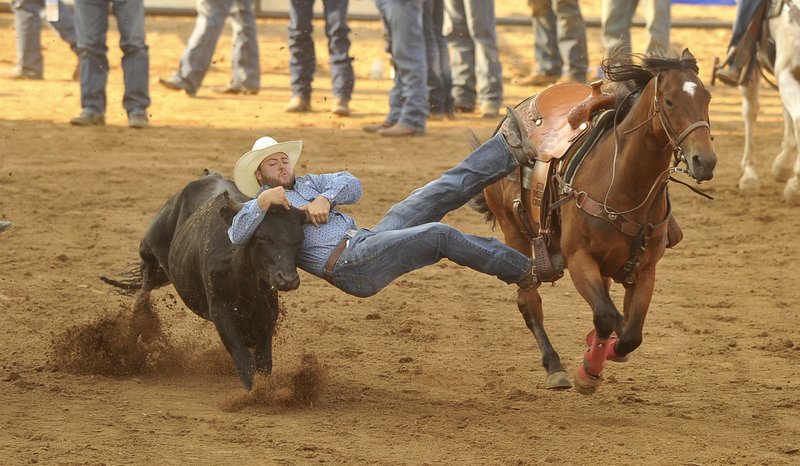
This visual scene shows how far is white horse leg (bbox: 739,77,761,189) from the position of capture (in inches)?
470

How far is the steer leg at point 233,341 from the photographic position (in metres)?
6.23

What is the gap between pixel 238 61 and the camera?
16.0 meters

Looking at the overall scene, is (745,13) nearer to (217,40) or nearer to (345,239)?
(345,239)

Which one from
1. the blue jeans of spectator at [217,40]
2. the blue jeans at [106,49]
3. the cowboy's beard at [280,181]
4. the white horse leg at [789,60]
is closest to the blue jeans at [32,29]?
the blue jeans of spectator at [217,40]

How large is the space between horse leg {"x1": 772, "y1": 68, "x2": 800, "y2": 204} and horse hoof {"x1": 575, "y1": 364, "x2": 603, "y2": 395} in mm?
5109

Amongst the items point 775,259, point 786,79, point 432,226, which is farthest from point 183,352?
point 786,79

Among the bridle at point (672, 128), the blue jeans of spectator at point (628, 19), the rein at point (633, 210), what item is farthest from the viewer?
the blue jeans of spectator at point (628, 19)

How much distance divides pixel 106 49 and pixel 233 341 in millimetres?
7670

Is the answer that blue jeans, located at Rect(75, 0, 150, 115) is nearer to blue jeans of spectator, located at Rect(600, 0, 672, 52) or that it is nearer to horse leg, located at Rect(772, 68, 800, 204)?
blue jeans of spectator, located at Rect(600, 0, 672, 52)

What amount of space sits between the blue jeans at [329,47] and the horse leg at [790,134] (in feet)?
A: 15.4

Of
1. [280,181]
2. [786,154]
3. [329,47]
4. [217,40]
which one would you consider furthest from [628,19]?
[280,181]

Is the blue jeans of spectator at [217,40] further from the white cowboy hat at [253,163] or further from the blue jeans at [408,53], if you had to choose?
the white cowboy hat at [253,163]

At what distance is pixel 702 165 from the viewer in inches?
214

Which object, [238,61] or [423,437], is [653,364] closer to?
[423,437]
